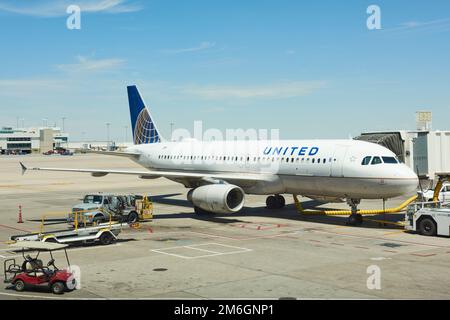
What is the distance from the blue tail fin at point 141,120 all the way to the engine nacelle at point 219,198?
15.7 meters

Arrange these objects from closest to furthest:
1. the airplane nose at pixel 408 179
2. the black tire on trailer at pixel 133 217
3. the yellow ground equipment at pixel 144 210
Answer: the airplane nose at pixel 408 179
the black tire on trailer at pixel 133 217
the yellow ground equipment at pixel 144 210

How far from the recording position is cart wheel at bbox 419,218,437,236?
27.2m

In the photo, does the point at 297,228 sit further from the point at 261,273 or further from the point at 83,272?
the point at 83,272

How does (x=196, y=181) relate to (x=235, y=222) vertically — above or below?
above

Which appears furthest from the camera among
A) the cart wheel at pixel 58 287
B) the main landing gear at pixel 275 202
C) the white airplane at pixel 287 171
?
the main landing gear at pixel 275 202

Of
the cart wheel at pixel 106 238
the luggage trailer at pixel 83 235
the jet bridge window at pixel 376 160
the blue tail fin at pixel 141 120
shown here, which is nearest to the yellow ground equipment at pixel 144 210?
the luggage trailer at pixel 83 235

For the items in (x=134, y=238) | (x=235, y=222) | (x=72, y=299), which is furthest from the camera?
(x=235, y=222)

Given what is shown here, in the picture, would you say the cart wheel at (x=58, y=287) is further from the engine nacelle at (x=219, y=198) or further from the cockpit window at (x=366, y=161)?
the cockpit window at (x=366, y=161)

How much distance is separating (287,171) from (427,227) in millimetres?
9377

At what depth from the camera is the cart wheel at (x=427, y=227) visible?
27.2 metres

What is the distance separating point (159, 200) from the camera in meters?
47.1
